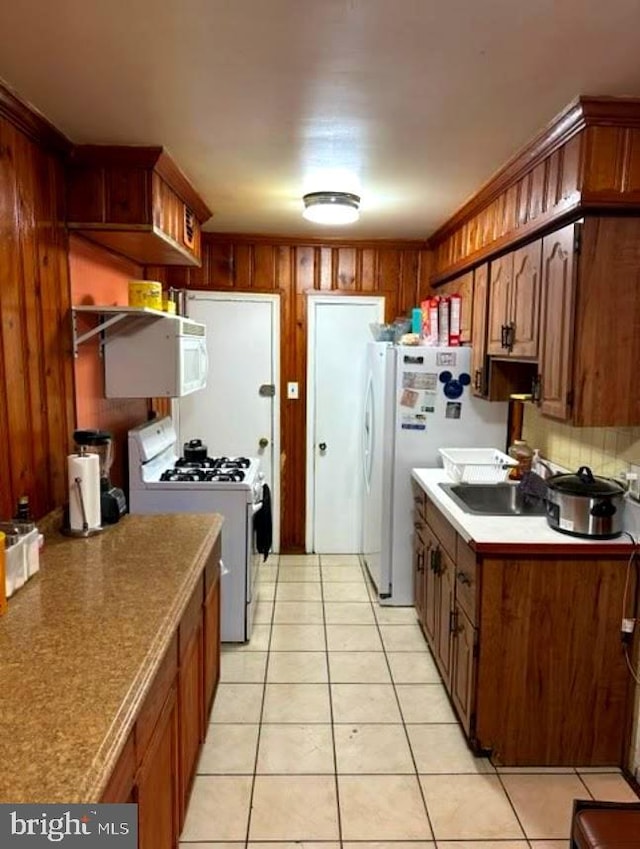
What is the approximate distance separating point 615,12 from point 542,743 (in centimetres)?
234

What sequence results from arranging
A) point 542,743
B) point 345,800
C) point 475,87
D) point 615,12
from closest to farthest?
point 615,12 < point 475,87 < point 345,800 < point 542,743

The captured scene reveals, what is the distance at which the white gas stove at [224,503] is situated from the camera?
10.1ft

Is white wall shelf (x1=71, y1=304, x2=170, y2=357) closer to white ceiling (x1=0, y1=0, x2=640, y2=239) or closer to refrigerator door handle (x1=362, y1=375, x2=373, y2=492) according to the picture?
white ceiling (x1=0, y1=0, x2=640, y2=239)

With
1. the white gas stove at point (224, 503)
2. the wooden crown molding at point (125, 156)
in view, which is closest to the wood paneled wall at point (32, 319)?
the wooden crown molding at point (125, 156)

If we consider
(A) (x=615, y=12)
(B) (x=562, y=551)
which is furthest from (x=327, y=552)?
(A) (x=615, y=12)

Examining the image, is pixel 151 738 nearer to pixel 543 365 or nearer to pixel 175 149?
pixel 543 365

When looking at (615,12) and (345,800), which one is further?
(345,800)

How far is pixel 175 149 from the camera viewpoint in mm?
2400

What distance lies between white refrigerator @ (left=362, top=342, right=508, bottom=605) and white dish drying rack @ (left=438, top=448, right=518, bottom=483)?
0.14 metres

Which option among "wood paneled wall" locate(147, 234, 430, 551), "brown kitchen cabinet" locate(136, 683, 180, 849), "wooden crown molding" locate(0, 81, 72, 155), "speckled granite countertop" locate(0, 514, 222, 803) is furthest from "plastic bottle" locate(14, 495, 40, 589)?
"wood paneled wall" locate(147, 234, 430, 551)

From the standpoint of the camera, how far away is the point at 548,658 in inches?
87.6

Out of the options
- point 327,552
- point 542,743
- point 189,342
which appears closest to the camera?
point 542,743

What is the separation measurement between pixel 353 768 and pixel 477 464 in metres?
1.55

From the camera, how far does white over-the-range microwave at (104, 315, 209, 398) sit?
2.95 m
